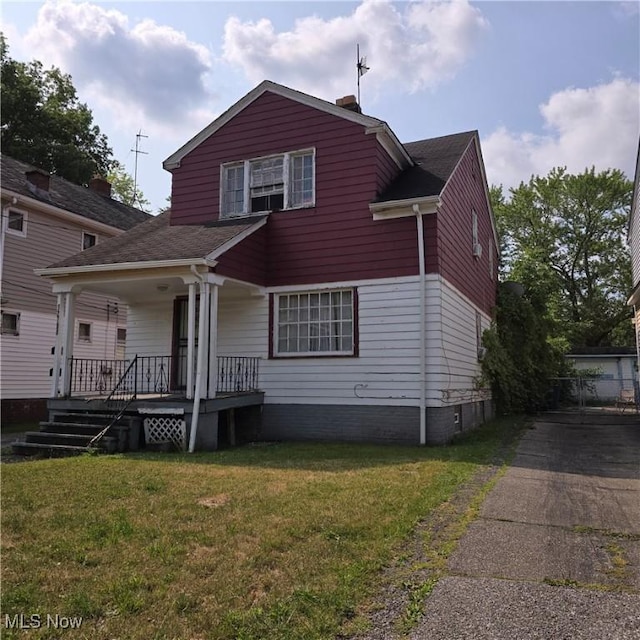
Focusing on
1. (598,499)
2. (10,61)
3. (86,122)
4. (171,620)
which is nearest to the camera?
(171,620)

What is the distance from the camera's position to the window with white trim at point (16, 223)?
16984 mm

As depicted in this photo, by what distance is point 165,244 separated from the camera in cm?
1111

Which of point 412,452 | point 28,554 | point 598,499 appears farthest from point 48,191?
point 598,499

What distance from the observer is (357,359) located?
1095 cm

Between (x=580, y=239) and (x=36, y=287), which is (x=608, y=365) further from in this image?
(x=36, y=287)

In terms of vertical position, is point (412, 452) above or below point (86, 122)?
Answer: below

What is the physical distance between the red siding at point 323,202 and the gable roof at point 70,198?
8.24m

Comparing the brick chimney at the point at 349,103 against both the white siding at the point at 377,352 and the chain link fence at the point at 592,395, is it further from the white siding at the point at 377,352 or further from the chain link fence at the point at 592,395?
the chain link fence at the point at 592,395

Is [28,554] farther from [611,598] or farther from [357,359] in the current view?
[357,359]

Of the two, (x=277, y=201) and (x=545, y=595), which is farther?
(x=277, y=201)

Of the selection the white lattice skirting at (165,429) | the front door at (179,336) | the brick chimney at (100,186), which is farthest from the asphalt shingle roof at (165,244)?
the brick chimney at (100,186)

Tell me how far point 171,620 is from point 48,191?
19.1 meters

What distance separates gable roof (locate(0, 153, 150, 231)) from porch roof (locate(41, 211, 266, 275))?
23.1ft

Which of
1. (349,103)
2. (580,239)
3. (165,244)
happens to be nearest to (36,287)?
(165,244)
